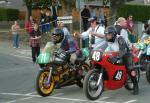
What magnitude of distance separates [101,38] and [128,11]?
3071 centimetres

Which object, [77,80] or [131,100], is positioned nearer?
[131,100]

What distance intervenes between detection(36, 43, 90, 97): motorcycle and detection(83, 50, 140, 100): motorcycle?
0.95m

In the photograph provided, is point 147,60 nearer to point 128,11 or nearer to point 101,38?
point 101,38

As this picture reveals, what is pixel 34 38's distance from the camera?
19891 mm

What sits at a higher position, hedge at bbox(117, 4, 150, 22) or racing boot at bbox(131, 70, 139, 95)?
racing boot at bbox(131, 70, 139, 95)

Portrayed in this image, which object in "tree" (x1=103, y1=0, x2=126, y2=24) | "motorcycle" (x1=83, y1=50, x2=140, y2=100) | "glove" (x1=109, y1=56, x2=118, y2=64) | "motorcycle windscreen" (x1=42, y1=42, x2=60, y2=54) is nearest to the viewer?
"motorcycle" (x1=83, y1=50, x2=140, y2=100)

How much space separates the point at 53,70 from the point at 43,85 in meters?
0.41

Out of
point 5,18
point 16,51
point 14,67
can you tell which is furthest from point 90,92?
point 5,18

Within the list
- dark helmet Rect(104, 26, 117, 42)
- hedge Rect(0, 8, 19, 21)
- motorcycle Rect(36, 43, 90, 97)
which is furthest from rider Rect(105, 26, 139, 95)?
hedge Rect(0, 8, 19, 21)

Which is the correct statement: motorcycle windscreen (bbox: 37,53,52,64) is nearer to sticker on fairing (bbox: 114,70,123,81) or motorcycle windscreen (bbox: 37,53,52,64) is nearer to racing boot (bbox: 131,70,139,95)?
sticker on fairing (bbox: 114,70,123,81)

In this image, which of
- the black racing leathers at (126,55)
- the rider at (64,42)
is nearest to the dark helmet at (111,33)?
the black racing leathers at (126,55)

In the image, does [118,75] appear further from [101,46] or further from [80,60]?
[80,60]

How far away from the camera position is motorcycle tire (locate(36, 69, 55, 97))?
10.9m

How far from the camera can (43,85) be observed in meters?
11.0
